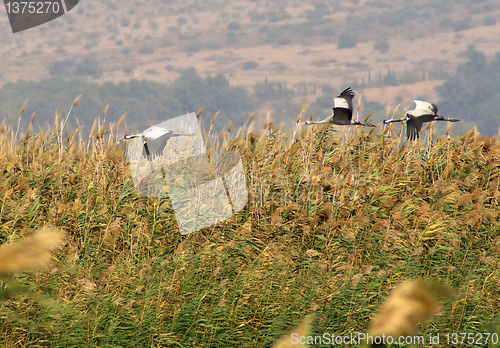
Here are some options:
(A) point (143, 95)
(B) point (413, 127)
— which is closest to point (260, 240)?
(B) point (413, 127)

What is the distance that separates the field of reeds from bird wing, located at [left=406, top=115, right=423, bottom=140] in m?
0.47

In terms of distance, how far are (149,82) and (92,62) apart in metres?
19.0

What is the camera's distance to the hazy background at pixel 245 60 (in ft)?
497

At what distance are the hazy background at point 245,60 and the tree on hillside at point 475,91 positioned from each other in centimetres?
34

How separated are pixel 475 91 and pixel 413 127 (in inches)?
6102

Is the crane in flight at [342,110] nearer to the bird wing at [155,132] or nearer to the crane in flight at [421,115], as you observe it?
the crane in flight at [421,115]

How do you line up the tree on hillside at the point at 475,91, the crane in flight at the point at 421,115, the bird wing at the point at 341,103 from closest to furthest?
the bird wing at the point at 341,103
the crane in flight at the point at 421,115
the tree on hillside at the point at 475,91

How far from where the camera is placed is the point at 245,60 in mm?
176875

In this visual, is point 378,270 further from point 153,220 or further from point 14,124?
point 14,124

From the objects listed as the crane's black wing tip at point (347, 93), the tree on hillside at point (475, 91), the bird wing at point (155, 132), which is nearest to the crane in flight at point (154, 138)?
the bird wing at point (155, 132)

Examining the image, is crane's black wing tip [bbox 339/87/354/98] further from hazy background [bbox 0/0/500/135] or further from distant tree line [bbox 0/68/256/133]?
distant tree line [bbox 0/68/256/133]

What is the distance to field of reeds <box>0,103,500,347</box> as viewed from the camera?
4785 mm

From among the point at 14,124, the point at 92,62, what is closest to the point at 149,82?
the point at 92,62

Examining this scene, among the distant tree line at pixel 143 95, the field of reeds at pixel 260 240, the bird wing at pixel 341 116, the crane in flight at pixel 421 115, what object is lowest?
the distant tree line at pixel 143 95
